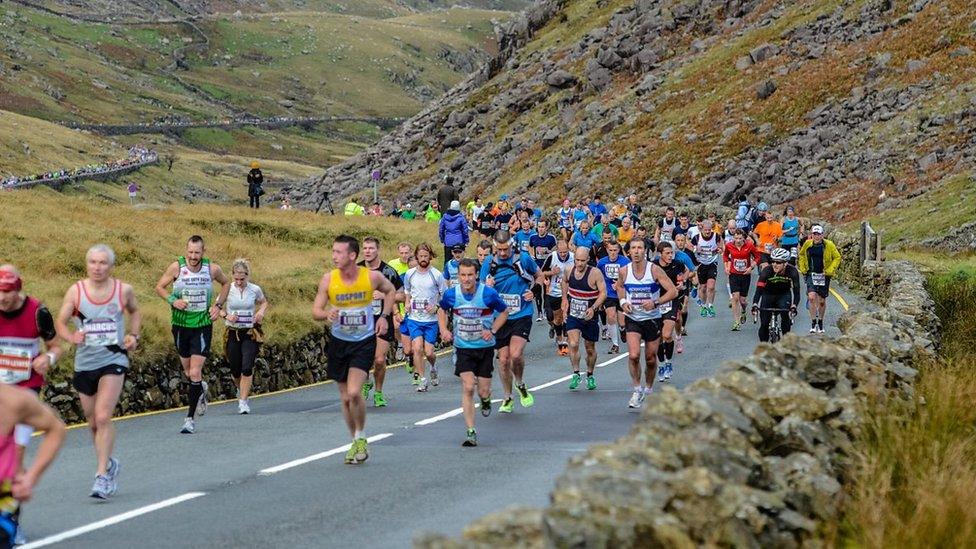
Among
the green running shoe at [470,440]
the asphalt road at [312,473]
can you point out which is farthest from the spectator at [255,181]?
the green running shoe at [470,440]

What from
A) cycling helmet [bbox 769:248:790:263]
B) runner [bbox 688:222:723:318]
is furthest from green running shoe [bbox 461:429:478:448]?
runner [bbox 688:222:723:318]

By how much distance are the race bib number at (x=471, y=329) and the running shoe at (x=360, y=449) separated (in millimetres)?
2193

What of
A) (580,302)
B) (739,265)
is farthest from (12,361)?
(739,265)

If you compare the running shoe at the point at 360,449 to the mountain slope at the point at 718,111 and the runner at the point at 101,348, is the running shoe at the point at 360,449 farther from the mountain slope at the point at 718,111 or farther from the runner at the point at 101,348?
the mountain slope at the point at 718,111

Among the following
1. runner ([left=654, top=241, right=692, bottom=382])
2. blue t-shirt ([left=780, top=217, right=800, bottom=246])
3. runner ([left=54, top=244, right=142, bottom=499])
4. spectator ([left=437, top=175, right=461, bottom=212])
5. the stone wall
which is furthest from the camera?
spectator ([left=437, top=175, right=461, bottom=212])

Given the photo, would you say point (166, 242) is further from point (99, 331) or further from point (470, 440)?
point (99, 331)

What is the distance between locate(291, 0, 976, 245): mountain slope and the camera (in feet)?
193

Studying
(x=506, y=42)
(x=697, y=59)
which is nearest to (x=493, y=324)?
(x=697, y=59)

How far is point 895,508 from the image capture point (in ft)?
25.8

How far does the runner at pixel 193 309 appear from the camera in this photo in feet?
53.0

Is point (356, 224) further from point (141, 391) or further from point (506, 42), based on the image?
point (506, 42)

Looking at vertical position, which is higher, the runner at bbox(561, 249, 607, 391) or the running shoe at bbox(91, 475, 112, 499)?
the runner at bbox(561, 249, 607, 391)

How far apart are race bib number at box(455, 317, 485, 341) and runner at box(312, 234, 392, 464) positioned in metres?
1.83

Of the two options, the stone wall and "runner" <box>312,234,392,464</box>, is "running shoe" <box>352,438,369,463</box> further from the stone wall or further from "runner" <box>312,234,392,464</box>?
the stone wall
